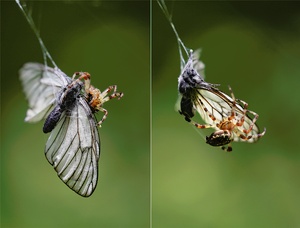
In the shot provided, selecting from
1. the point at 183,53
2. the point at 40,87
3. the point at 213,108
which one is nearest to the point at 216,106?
the point at 213,108

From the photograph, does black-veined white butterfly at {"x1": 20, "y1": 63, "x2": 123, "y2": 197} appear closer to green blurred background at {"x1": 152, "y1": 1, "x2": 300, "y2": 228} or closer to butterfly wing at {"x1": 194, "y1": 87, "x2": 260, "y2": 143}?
butterfly wing at {"x1": 194, "y1": 87, "x2": 260, "y2": 143}

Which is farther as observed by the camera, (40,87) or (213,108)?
(40,87)

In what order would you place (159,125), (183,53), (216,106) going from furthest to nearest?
(159,125) → (183,53) → (216,106)

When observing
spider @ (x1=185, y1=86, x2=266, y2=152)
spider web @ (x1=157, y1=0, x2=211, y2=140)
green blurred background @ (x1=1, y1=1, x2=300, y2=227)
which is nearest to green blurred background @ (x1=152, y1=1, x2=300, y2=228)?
green blurred background @ (x1=1, y1=1, x2=300, y2=227)

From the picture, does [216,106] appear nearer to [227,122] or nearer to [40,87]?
[227,122]

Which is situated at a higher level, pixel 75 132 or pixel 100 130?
pixel 100 130

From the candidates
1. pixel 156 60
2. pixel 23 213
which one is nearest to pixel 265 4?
pixel 156 60

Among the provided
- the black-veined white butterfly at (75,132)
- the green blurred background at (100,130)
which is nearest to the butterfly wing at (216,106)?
the black-veined white butterfly at (75,132)
